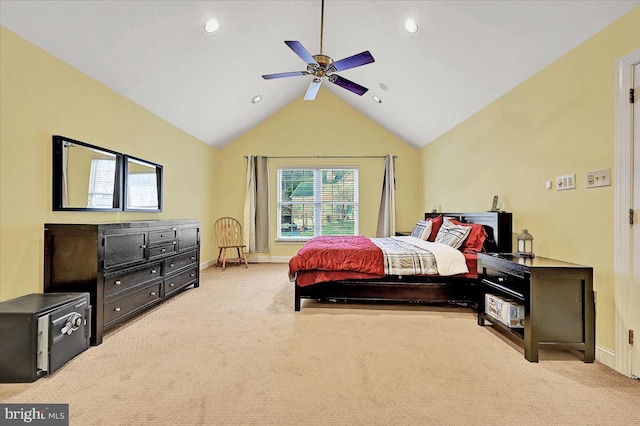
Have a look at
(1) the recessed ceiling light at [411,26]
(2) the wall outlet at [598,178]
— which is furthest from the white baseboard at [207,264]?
(2) the wall outlet at [598,178]

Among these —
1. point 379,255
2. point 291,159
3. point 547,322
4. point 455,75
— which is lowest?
point 547,322

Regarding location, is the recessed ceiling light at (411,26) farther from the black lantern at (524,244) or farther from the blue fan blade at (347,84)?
the black lantern at (524,244)

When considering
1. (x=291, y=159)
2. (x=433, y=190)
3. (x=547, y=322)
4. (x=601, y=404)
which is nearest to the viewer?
(x=601, y=404)

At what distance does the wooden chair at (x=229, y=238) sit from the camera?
18.0 feet

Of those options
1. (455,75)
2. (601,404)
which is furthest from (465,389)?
(455,75)

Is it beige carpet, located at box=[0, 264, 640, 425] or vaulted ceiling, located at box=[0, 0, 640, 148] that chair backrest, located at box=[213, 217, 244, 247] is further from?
beige carpet, located at box=[0, 264, 640, 425]

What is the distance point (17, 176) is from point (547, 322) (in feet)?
12.8

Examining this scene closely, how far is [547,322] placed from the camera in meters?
2.05

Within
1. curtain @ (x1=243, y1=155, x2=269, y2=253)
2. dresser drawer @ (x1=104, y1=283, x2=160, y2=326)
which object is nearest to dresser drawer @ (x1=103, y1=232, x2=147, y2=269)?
dresser drawer @ (x1=104, y1=283, x2=160, y2=326)

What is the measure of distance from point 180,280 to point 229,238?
7.03 feet

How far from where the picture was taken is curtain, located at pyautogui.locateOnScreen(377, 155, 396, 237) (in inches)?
227

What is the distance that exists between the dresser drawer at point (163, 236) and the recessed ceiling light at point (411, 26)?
3.29 meters

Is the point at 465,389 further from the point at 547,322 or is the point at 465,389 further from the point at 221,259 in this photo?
the point at 221,259

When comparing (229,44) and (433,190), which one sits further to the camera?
(433,190)
